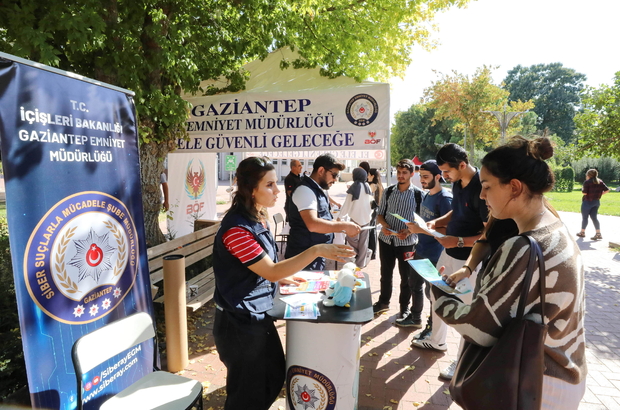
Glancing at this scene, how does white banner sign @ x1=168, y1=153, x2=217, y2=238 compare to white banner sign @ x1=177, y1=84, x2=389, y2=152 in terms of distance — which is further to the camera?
white banner sign @ x1=168, y1=153, x2=217, y2=238

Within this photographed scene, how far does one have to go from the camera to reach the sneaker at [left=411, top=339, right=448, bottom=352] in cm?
385

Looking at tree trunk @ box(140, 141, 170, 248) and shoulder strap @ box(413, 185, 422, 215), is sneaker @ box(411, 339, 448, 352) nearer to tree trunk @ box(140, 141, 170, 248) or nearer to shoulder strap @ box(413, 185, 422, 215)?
shoulder strap @ box(413, 185, 422, 215)

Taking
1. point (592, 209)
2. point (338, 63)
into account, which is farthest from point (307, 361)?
point (592, 209)

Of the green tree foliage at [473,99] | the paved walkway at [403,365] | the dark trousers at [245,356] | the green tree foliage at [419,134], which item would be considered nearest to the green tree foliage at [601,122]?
the paved walkway at [403,365]

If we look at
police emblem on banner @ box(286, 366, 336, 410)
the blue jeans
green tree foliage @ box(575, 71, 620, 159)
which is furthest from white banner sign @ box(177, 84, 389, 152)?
the blue jeans

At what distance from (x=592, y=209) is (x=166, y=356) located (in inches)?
435

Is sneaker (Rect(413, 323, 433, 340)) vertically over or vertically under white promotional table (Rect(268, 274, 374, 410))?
under

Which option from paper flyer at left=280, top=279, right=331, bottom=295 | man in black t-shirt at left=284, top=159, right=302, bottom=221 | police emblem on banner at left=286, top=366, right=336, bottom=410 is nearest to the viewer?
police emblem on banner at left=286, top=366, right=336, bottom=410

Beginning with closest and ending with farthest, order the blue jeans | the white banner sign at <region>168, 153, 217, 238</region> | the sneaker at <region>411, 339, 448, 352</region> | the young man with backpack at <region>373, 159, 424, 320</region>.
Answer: the sneaker at <region>411, 339, 448, 352</region> → the young man with backpack at <region>373, 159, 424, 320</region> → the white banner sign at <region>168, 153, 217, 238</region> → the blue jeans

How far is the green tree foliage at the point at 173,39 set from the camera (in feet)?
11.6

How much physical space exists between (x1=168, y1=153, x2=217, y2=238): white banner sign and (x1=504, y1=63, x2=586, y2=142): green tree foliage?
64.3 meters

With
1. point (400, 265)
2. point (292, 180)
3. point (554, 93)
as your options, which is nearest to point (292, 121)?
point (292, 180)

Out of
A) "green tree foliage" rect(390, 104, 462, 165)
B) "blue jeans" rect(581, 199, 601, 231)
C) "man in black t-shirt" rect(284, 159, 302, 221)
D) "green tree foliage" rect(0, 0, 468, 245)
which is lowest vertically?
"blue jeans" rect(581, 199, 601, 231)

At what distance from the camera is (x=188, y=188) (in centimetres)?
807
